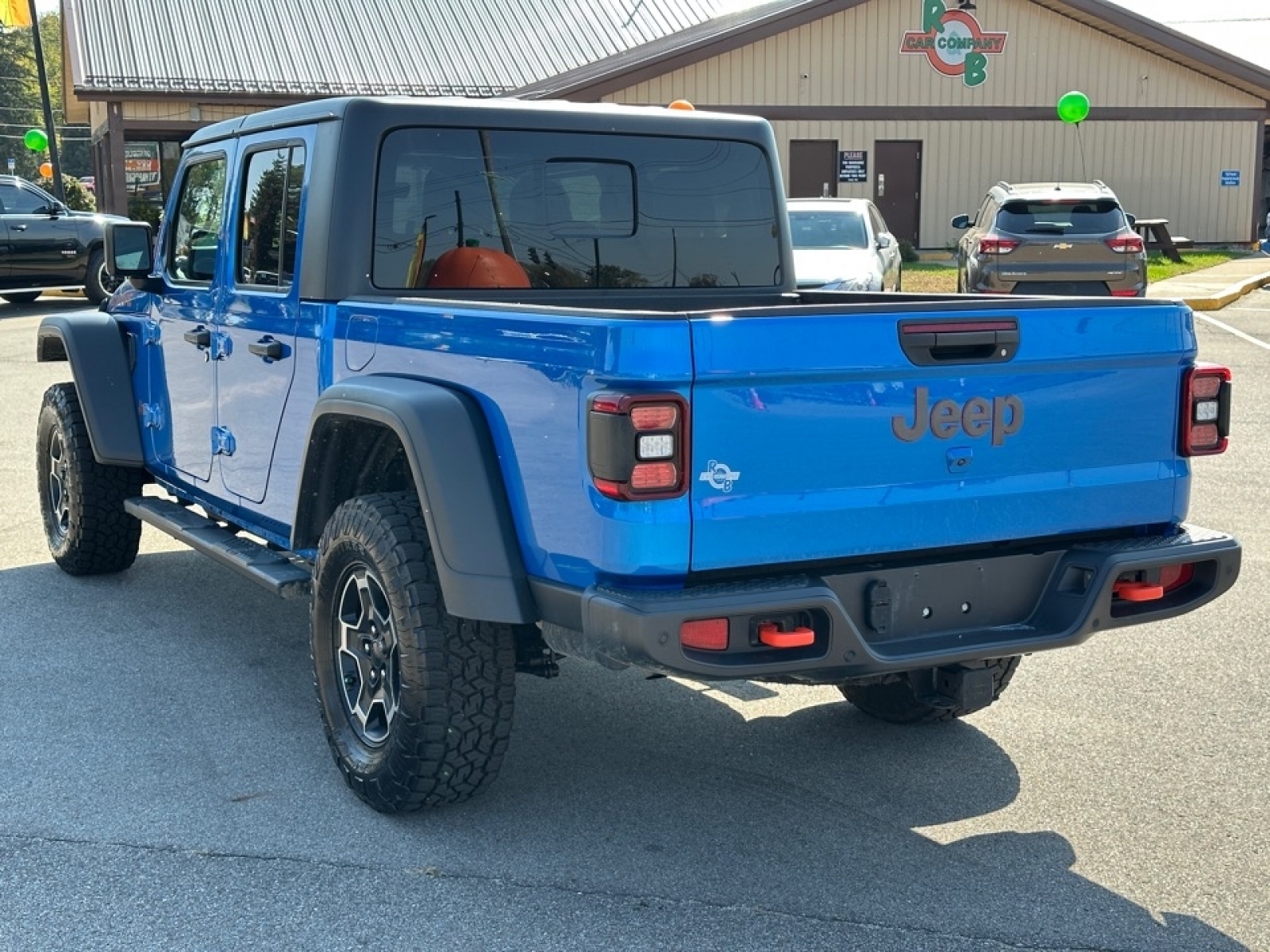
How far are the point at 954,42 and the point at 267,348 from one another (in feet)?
90.7

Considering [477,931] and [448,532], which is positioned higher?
[448,532]

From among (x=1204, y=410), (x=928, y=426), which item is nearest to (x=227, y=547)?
(x=928, y=426)

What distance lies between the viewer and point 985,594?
155 inches

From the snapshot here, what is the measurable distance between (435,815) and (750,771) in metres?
0.98

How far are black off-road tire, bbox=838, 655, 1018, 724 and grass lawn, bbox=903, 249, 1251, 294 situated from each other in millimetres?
A: 17948

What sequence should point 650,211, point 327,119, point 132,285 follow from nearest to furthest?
1. point 327,119
2. point 650,211
3. point 132,285

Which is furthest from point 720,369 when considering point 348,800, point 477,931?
point 348,800

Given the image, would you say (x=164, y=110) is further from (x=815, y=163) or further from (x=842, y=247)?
(x=842, y=247)

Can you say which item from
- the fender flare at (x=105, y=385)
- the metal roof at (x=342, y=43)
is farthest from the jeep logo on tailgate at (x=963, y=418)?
the metal roof at (x=342, y=43)

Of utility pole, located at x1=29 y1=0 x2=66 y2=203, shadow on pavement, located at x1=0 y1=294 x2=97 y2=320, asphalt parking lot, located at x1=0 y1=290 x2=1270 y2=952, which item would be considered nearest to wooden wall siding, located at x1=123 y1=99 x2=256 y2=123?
utility pole, located at x1=29 y1=0 x2=66 y2=203

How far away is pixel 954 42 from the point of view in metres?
30.3

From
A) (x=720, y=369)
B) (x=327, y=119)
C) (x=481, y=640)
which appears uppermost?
(x=327, y=119)

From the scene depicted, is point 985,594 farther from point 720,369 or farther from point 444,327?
point 444,327

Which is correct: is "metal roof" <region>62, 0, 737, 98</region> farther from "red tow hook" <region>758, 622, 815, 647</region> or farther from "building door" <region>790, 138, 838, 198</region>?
"red tow hook" <region>758, 622, 815, 647</region>
